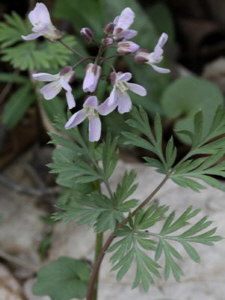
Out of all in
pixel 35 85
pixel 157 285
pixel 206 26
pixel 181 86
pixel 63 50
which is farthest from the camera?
pixel 206 26

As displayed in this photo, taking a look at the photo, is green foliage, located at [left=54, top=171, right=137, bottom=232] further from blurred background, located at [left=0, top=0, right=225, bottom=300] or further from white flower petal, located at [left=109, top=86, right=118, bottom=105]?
blurred background, located at [left=0, top=0, right=225, bottom=300]

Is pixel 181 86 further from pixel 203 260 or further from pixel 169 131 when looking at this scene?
pixel 203 260

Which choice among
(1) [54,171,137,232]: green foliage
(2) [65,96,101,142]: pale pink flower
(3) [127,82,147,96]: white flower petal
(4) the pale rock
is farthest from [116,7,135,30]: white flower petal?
(4) the pale rock

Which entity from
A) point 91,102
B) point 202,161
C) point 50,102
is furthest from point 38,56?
point 202,161

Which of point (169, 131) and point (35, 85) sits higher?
point (35, 85)

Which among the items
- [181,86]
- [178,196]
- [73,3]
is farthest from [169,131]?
[73,3]

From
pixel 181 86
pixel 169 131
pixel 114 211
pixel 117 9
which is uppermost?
pixel 114 211

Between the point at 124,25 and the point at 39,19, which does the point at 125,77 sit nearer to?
the point at 124,25
